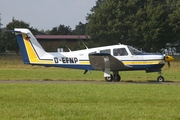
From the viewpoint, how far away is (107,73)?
2266 cm

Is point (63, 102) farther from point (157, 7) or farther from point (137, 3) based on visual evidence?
point (137, 3)

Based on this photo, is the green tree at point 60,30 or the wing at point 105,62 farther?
the green tree at point 60,30

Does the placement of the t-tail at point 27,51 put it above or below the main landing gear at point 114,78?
above

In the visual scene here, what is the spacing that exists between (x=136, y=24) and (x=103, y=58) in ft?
134

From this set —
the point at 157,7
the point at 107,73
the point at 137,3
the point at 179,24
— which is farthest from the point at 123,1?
the point at 107,73

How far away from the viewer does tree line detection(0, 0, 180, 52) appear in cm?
5941

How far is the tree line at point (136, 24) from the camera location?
195ft

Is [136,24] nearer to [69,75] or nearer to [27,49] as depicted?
[69,75]

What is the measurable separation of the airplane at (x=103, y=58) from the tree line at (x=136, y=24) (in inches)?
1436

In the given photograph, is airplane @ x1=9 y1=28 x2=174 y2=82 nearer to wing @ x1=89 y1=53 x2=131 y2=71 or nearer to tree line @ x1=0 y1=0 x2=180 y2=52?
wing @ x1=89 y1=53 x2=131 y2=71

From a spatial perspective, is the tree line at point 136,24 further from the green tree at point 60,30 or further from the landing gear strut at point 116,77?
the green tree at point 60,30

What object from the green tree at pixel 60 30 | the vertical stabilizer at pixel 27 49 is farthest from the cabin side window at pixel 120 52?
the green tree at pixel 60 30

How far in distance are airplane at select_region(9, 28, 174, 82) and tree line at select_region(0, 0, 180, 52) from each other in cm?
3647

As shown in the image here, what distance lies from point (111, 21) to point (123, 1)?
4887 millimetres
